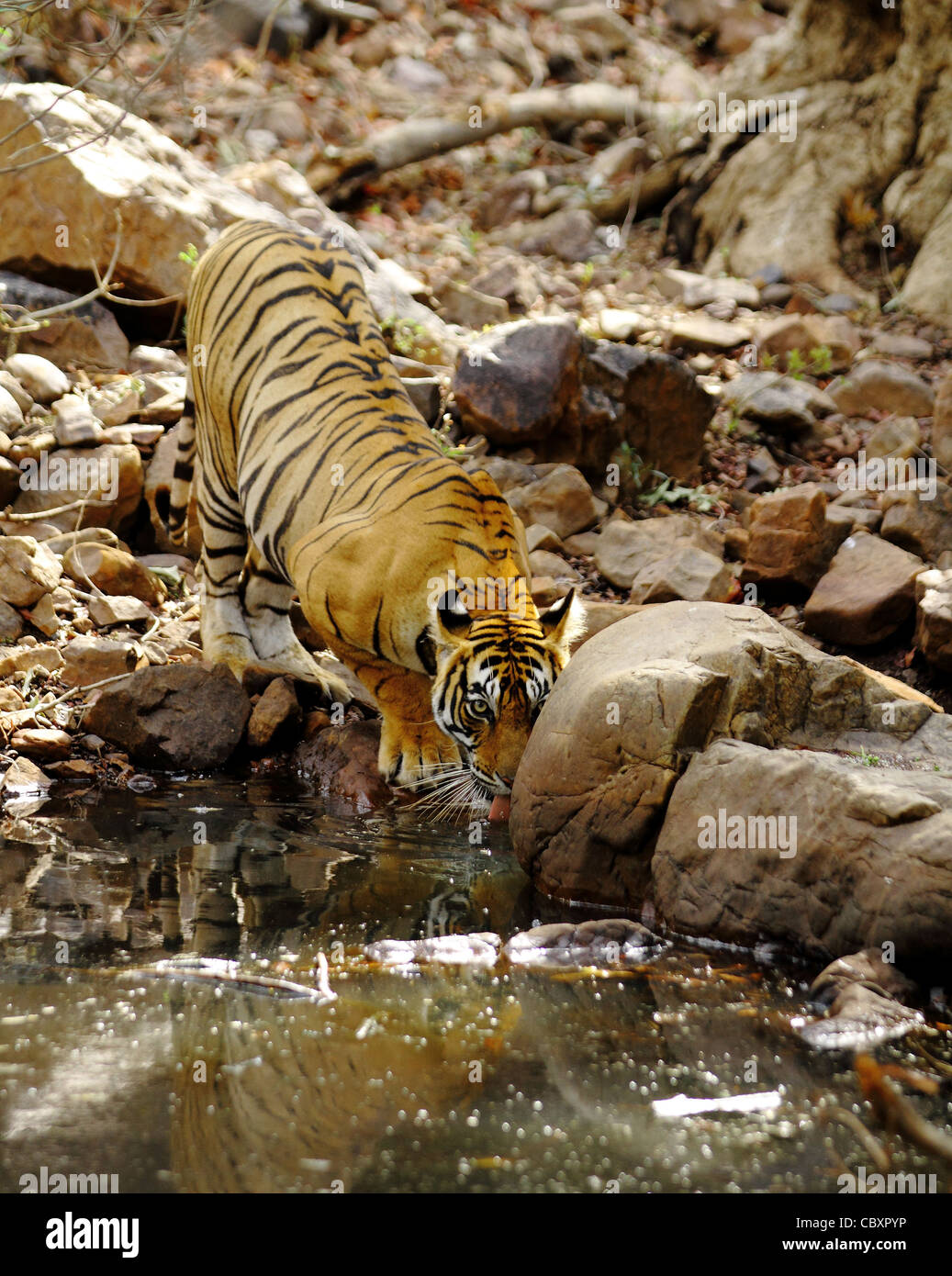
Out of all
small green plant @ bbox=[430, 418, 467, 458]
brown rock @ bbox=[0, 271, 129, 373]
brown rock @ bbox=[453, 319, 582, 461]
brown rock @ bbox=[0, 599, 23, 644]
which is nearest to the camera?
brown rock @ bbox=[0, 599, 23, 644]

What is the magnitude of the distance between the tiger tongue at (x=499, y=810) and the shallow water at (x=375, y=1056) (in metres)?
0.55

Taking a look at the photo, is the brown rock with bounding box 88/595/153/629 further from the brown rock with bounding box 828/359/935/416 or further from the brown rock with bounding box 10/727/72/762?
the brown rock with bounding box 828/359/935/416

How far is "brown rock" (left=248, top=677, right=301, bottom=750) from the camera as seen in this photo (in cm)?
573

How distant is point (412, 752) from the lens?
207 inches

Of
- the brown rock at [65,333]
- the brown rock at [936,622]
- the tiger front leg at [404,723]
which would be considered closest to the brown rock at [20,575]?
the tiger front leg at [404,723]

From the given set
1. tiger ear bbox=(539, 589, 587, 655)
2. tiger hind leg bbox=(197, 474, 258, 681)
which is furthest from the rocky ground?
tiger hind leg bbox=(197, 474, 258, 681)

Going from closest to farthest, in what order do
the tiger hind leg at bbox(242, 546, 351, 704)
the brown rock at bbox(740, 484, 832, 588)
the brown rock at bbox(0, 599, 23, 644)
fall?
the brown rock at bbox(0, 599, 23, 644) < the tiger hind leg at bbox(242, 546, 351, 704) < the brown rock at bbox(740, 484, 832, 588)

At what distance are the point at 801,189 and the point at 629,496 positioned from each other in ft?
14.1

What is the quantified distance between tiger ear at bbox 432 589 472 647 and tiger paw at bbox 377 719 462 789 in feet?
2.04

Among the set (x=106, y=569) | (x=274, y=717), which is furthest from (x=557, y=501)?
(x=106, y=569)

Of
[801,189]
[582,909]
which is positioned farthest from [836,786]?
[801,189]

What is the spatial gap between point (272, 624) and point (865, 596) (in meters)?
2.94

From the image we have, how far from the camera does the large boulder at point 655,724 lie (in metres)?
4.08
